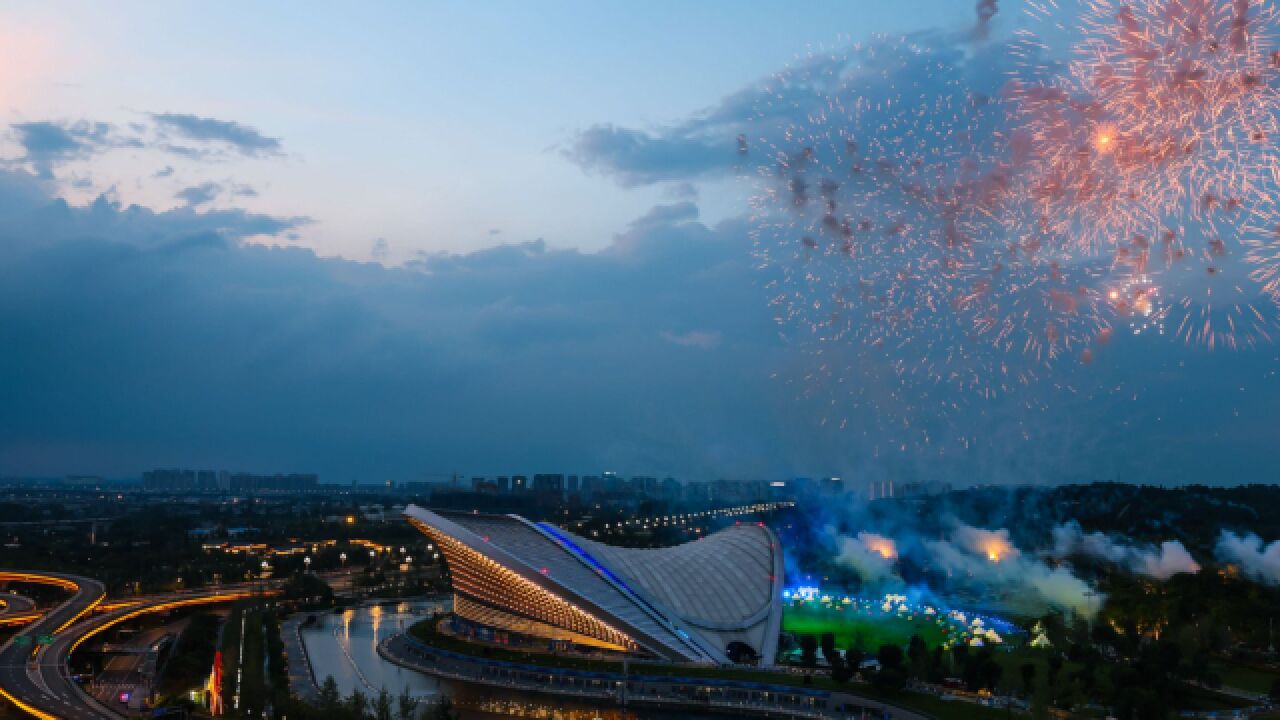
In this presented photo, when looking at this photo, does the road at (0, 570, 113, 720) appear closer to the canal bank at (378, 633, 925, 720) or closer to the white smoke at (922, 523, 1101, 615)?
the canal bank at (378, 633, 925, 720)

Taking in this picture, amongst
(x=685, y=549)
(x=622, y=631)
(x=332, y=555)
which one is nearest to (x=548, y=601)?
(x=622, y=631)

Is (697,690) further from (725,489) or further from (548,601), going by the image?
(725,489)

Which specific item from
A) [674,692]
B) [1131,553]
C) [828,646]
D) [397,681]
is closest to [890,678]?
[828,646]

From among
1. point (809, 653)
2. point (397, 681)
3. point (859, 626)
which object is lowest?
point (397, 681)

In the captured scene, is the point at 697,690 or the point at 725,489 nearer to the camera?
the point at 697,690

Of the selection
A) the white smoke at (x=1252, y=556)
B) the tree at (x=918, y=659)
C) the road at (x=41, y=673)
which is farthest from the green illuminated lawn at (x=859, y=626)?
the road at (x=41, y=673)

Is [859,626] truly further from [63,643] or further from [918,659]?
[63,643]

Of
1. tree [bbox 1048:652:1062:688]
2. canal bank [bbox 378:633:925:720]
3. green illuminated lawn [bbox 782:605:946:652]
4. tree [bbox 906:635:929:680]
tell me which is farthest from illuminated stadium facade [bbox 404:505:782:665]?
tree [bbox 1048:652:1062:688]
